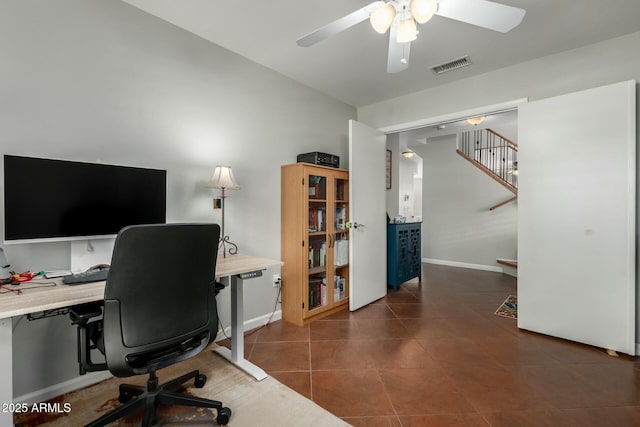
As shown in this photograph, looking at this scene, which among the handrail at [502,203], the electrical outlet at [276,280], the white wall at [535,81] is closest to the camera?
the white wall at [535,81]

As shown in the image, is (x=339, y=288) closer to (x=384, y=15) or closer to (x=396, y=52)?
(x=396, y=52)

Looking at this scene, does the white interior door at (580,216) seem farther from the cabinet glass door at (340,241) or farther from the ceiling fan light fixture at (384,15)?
the ceiling fan light fixture at (384,15)

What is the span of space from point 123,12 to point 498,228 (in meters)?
6.06

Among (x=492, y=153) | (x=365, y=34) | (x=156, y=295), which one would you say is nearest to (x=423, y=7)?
(x=365, y=34)

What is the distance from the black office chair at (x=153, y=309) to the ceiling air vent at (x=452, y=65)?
9.03ft

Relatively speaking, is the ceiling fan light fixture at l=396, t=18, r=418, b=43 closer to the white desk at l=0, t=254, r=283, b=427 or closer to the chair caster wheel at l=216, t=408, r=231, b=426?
the white desk at l=0, t=254, r=283, b=427

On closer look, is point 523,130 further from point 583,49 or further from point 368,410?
point 368,410

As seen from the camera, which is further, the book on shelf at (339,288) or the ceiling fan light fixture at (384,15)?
the book on shelf at (339,288)

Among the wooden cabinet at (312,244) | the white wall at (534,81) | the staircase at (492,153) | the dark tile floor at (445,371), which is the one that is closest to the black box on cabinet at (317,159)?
the wooden cabinet at (312,244)

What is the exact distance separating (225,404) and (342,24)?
2.31m

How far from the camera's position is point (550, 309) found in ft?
8.46

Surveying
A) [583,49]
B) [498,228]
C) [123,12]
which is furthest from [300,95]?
[498,228]

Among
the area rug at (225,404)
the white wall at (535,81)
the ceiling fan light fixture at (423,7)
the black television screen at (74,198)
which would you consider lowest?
the area rug at (225,404)

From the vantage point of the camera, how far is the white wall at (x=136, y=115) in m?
1.64
